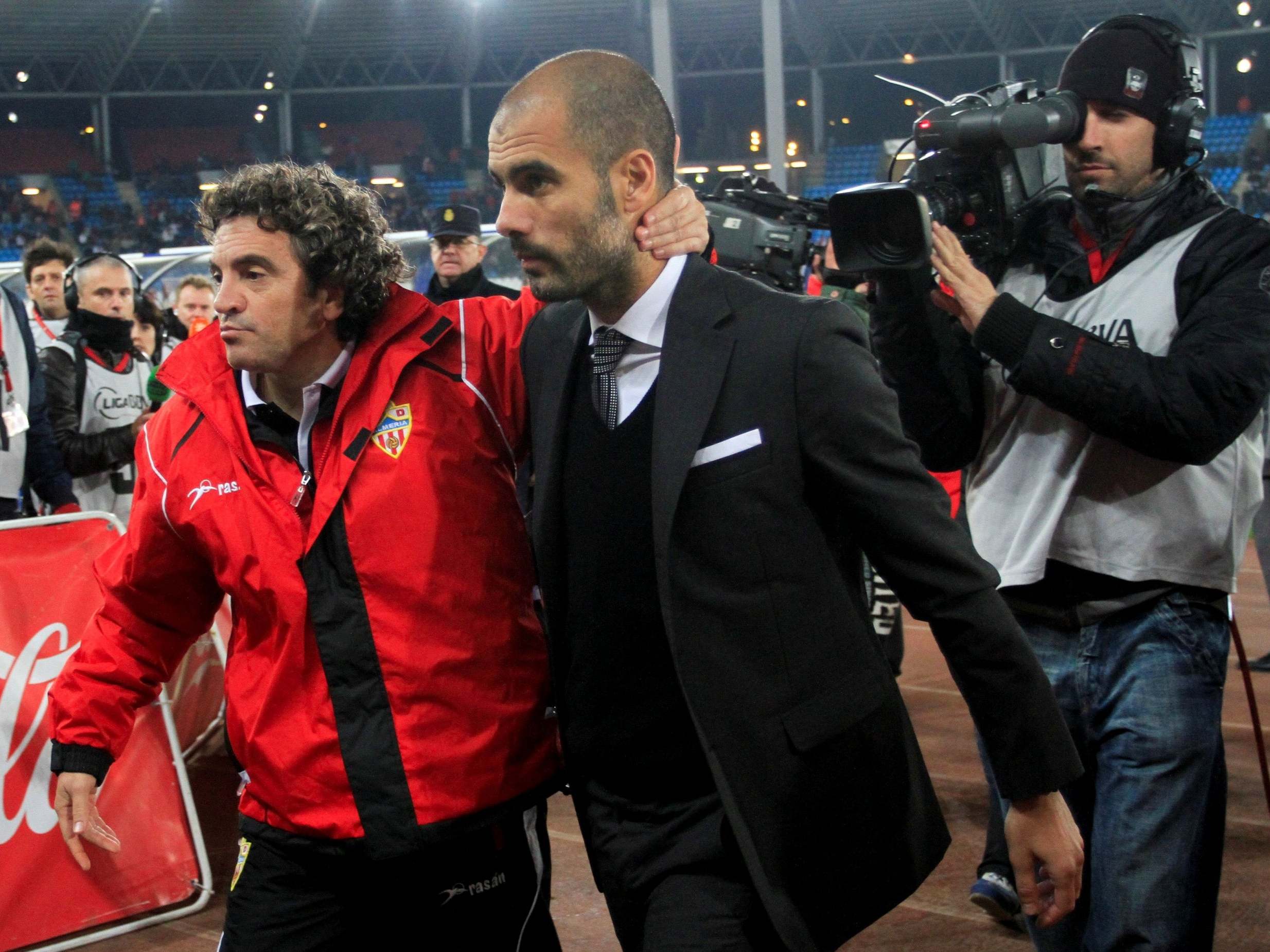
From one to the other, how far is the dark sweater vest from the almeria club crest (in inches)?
14.1

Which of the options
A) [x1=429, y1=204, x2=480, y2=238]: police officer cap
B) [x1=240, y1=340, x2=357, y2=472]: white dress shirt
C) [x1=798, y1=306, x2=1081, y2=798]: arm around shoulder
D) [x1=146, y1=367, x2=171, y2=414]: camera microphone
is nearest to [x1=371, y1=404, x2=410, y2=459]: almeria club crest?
[x1=240, y1=340, x2=357, y2=472]: white dress shirt

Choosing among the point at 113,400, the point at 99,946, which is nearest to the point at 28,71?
the point at 113,400

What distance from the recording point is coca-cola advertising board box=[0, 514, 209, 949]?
3.88 meters

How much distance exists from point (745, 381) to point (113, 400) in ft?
17.0

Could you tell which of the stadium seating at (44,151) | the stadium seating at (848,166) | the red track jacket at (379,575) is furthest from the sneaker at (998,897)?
the stadium seating at (44,151)

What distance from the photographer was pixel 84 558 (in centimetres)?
443

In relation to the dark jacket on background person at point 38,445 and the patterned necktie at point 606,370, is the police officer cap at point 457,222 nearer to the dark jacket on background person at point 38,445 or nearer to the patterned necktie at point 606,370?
the dark jacket on background person at point 38,445

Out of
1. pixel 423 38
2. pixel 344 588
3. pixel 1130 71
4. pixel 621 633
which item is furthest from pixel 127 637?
pixel 423 38

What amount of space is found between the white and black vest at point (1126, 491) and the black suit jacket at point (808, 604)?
716 mm

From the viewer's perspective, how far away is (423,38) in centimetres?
3756

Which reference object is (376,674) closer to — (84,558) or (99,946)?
(99,946)

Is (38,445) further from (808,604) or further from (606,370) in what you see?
(808,604)

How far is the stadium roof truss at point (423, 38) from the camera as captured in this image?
33.9 m

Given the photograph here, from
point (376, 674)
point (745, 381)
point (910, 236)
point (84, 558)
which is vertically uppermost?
point (910, 236)
